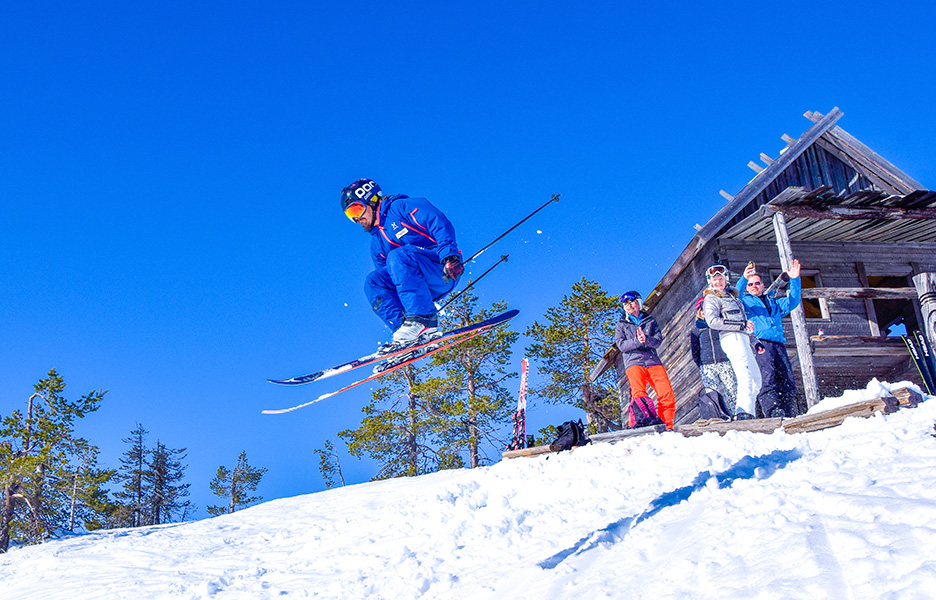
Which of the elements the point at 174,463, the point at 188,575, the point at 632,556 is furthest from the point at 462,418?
the point at 174,463

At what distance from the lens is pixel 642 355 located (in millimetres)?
8672

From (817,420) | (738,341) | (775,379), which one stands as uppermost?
(738,341)

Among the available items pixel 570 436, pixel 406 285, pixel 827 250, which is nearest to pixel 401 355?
pixel 406 285

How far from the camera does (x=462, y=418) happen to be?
73.8ft

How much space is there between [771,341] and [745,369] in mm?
622

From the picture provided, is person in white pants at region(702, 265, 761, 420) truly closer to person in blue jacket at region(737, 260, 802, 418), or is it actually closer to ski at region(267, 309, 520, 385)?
person in blue jacket at region(737, 260, 802, 418)

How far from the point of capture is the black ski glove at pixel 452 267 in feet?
21.3

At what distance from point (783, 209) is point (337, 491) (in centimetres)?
906

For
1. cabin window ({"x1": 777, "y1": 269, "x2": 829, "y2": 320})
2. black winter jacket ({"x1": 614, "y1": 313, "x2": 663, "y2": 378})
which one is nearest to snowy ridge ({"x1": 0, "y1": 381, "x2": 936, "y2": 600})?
black winter jacket ({"x1": 614, "y1": 313, "x2": 663, "y2": 378})

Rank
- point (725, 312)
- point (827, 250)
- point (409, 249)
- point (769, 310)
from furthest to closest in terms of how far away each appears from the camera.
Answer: point (827, 250) < point (769, 310) < point (725, 312) < point (409, 249)

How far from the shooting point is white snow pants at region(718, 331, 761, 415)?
23.4ft

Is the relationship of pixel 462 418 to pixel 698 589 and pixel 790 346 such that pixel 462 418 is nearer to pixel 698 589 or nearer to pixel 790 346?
pixel 790 346

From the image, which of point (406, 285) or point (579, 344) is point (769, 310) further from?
point (579, 344)

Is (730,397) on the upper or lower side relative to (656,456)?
upper
